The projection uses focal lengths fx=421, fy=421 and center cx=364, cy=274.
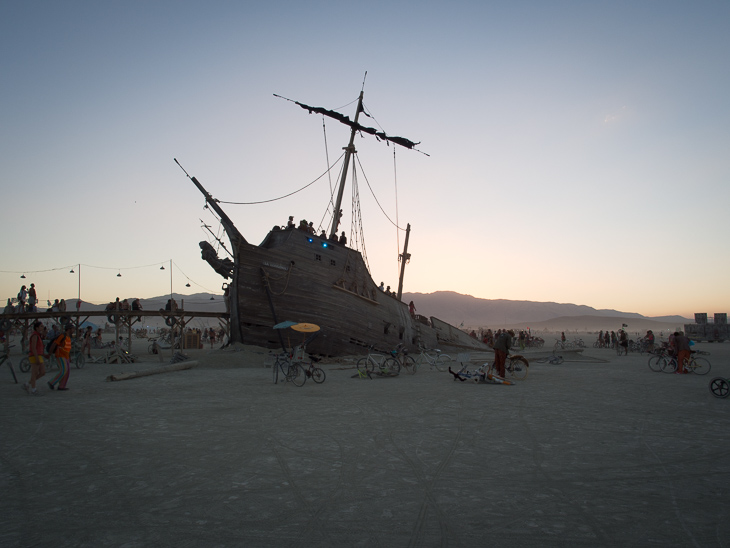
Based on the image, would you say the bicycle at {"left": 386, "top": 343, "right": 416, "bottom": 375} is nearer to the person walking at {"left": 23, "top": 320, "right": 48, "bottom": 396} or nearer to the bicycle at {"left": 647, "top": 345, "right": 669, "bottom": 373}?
the bicycle at {"left": 647, "top": 345, "right": 669, "bottom": 373}

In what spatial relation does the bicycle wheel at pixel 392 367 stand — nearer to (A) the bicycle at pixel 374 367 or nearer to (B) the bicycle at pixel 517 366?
(A) the bicycle at pixel 374 367

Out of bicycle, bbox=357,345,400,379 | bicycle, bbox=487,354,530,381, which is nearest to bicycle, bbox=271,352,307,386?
bicycle, bbox=357,345,400,379

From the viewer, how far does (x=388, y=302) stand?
98.1ft

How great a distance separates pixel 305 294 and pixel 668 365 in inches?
658

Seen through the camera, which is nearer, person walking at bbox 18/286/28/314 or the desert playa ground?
the desert playa ground

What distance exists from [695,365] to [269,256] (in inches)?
752

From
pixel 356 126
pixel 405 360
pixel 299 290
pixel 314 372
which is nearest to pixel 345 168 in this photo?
pixel 356 126

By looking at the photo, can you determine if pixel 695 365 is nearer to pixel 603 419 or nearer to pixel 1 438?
pixel 603 419

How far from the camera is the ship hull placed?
21422 millimetres

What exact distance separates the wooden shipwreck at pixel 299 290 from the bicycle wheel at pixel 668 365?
48.5 ft

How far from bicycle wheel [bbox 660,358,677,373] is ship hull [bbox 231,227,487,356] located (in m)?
14.8

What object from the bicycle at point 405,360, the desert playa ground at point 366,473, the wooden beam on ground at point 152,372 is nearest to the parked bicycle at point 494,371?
the bicycle at point 405,360

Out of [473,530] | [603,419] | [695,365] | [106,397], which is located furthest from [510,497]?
[695,365]

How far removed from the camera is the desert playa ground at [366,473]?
11.8 feet
